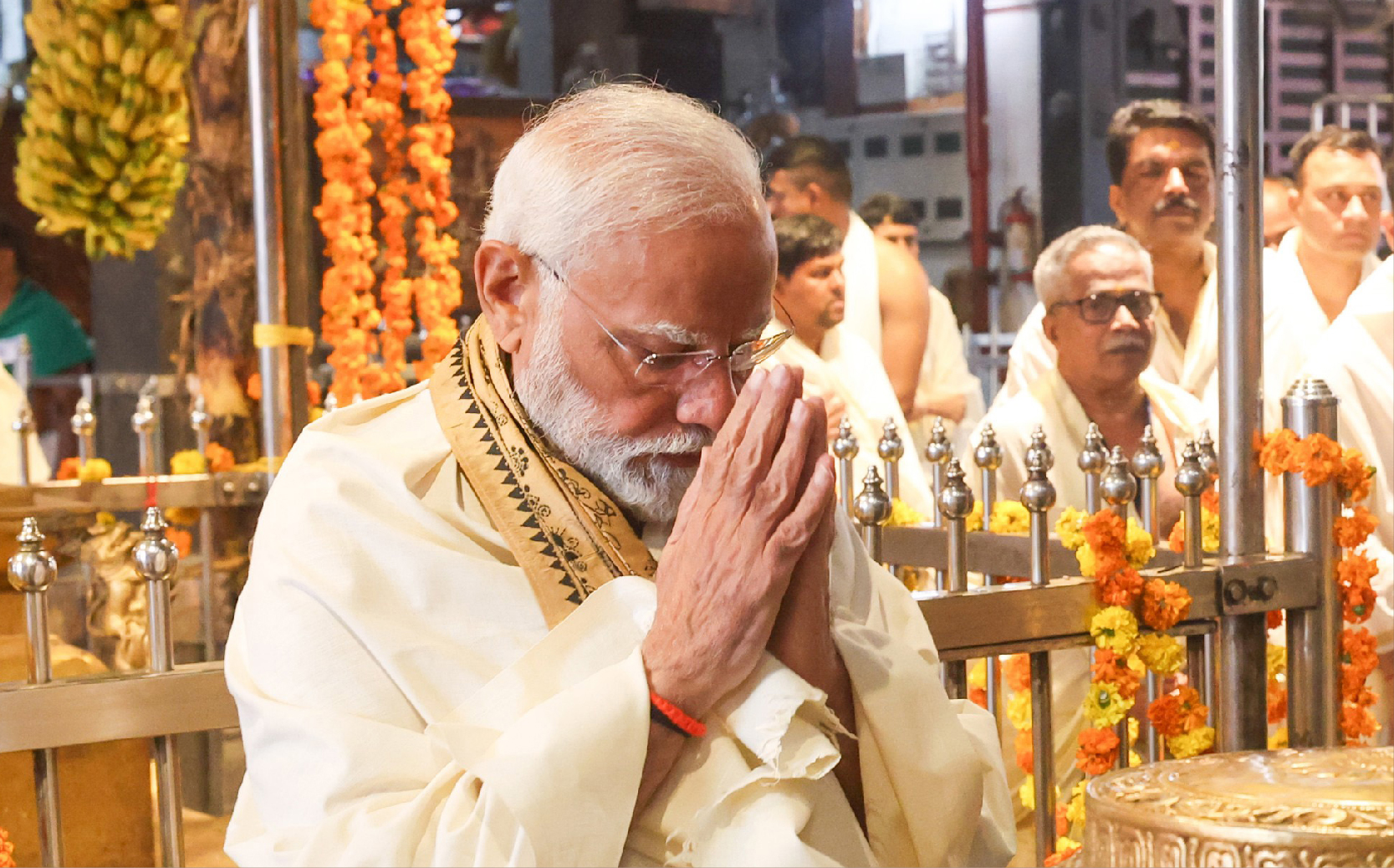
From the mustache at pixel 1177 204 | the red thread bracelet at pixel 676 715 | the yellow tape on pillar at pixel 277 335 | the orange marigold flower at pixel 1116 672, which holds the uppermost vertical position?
the mustache at pixel 1177 204

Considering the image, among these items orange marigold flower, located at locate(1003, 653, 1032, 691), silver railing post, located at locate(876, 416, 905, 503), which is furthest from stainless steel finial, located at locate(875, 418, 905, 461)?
orange marigold flower, located at locate(1003, 653, 1032, 691)

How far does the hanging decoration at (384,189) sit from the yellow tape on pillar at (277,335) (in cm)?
46

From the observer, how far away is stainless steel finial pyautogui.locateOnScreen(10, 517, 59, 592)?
6.45ft

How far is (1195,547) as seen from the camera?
2.77 m

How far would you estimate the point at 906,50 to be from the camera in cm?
497

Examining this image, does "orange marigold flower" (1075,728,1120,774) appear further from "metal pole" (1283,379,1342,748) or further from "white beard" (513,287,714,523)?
"white beard" (513,287,714,523)

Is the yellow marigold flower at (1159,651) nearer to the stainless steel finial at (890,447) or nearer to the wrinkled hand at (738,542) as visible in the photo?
the stainless steel finial at (890,447)

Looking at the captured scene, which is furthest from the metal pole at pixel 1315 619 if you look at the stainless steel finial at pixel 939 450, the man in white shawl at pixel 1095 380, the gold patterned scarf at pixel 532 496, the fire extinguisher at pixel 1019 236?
the fire extinguisher at pixel 1019 236

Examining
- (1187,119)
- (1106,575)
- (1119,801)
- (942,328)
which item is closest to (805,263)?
(942,328)

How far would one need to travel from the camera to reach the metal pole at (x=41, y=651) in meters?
1.96

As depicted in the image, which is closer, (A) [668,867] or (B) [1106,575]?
(A) [668,867]

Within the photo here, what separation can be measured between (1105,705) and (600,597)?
1.43 meters

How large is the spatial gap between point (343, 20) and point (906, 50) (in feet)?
6.39

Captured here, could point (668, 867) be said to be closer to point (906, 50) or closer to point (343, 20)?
point (906, 50)
